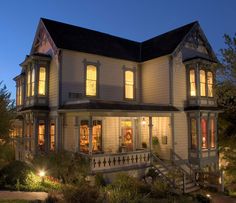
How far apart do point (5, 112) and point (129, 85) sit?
1102 centimetres

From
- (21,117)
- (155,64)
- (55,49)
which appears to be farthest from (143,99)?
(21,117)

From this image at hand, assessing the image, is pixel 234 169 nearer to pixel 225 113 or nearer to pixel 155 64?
pixel 225 113

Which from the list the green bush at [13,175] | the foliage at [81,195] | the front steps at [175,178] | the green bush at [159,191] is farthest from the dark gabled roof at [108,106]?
the foliage at [81,195]

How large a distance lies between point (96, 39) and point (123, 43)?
9.67 ft

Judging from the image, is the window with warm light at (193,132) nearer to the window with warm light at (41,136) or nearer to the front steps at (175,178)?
the front steps at (175,178)

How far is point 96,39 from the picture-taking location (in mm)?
20219

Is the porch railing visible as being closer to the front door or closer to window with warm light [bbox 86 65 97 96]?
the front door

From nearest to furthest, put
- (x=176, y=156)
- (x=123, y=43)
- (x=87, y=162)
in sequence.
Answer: (x=87, y=162) < (x=176, y=156) < (x=123, y=43)

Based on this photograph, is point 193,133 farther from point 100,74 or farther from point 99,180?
point 99,180

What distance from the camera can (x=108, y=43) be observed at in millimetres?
20688

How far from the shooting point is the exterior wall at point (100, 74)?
16.9 metres

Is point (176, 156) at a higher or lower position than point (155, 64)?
lower

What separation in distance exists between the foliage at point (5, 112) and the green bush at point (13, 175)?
102 inches

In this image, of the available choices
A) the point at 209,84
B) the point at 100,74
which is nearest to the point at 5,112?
the point at 100,74
